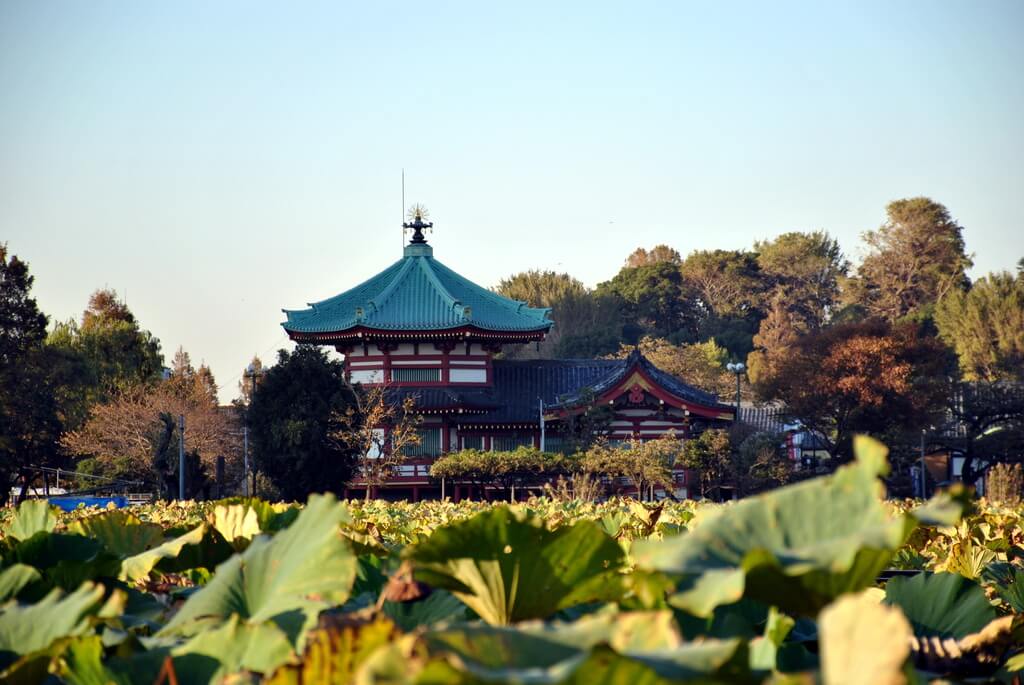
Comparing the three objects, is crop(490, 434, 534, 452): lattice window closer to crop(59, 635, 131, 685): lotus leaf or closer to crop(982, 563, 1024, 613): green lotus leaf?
crop(982, 563, 1024, 613): green lotus leaf

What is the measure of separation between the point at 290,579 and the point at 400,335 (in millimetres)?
28348

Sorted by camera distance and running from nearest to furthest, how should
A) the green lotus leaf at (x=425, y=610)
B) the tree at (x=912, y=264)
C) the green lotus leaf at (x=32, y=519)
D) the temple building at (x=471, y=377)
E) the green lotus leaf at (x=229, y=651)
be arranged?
the green lotus leaf at (x=229, y=651)
the green lotus leaf at (x=425, y=610)
the green lotus leaf at (x=32, y=519)
the temple building at (x=471, y=377)
the tree at (x=912, y=264)

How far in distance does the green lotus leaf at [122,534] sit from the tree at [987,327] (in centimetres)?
4475

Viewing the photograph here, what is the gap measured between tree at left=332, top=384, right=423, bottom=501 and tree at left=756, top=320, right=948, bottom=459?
8.90 metres

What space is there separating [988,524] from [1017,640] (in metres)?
3.21

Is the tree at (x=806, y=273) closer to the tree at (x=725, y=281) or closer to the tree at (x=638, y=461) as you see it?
the tree at (x=725, y=281)

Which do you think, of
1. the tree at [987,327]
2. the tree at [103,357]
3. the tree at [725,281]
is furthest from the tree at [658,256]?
the tree at [103,357]

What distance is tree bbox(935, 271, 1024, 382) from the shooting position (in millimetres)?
44875

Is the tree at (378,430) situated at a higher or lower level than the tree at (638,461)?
higher

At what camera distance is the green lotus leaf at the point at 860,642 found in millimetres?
739

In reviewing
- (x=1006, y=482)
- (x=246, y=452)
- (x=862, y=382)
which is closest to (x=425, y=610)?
(x=1006, y=482)

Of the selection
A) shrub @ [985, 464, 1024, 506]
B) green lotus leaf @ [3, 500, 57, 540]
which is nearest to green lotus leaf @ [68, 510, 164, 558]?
green lotus leaf @ [3, 500, 57, 540]

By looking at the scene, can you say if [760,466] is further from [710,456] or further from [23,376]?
[23,376]

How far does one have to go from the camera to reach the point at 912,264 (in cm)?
5553
